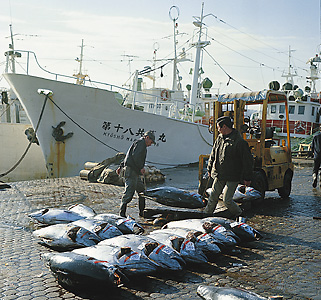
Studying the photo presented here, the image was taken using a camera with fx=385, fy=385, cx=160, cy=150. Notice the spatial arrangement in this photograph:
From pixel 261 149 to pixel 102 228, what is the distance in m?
4.41

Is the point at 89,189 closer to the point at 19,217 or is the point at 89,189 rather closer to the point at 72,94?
the point at 19,217

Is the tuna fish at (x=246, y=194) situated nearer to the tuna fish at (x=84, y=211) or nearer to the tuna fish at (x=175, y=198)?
the tuna fish at (x=175, y=198)

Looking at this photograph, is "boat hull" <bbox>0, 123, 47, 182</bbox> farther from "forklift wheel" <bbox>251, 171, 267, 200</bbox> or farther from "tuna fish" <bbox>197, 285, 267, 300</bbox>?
"tuna fish" <bbox>197, 285, 267, 300</bbox>

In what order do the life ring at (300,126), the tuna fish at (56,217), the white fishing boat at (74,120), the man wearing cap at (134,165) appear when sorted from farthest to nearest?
the life ring at (300,126) → the white fishing boat at (74,120) → the man wearing cap at (134,165) → the tuna fish at (56,217)

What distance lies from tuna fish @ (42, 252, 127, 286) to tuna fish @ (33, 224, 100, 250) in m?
0.98

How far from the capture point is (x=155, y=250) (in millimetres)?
4418

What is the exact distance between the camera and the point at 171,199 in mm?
7164

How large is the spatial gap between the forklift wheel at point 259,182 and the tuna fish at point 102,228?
378 centimetres

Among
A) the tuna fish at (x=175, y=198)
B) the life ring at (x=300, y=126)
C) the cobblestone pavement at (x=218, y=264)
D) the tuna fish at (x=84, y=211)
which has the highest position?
the life ring at (x=300, y=126)

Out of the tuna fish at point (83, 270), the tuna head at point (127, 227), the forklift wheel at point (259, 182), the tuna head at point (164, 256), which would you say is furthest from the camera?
the forklift wheel at point (259, 182)

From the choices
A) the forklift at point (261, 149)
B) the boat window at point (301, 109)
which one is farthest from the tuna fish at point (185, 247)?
the boat window at point (301, 109)

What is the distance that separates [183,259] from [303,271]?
1.43 m

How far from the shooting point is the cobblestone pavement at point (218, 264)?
3.92m

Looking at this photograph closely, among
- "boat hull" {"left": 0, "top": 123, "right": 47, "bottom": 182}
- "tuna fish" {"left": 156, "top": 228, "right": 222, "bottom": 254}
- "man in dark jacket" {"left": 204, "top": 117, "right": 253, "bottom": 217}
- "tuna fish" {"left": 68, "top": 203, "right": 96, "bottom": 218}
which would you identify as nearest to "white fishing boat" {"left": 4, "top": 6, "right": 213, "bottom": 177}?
"boat hull" {"left": 0, "top": 123, "right": 47, "bottom": 182}
